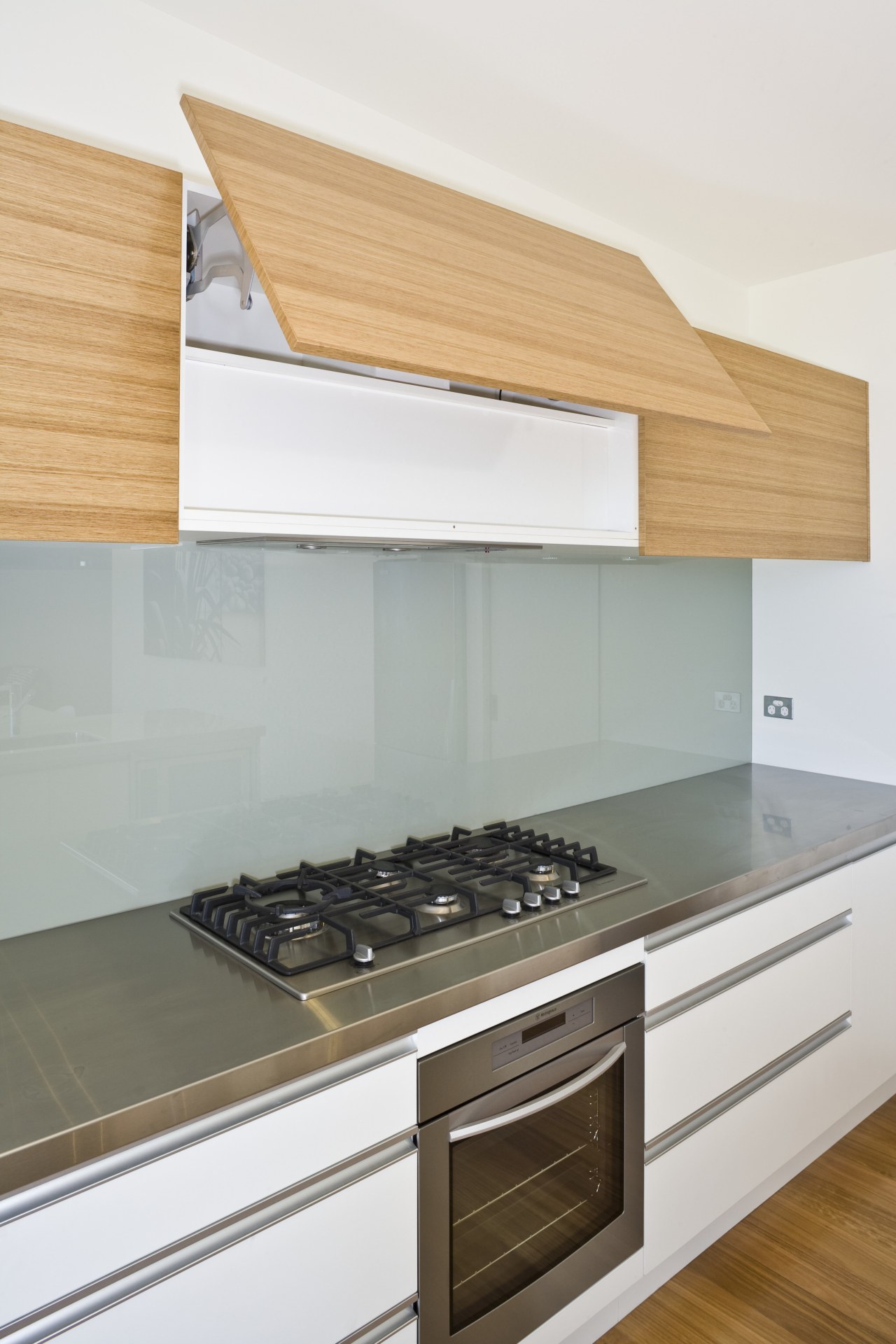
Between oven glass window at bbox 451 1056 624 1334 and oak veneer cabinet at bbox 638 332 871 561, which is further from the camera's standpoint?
oak veneer cabinet at bbox 638 332 871 561

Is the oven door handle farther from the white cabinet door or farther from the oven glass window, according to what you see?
the white cabinet door

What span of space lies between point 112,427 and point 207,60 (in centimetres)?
A: 85

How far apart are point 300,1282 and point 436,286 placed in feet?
5.06

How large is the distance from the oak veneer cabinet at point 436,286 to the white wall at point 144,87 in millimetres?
262

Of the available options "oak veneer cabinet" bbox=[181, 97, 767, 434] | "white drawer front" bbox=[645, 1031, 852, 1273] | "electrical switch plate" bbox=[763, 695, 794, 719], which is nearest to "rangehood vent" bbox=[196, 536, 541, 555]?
"oak veneer cabinet" bbox=[181, 97, 767, 434]

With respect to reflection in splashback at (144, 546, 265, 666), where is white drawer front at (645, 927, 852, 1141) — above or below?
below

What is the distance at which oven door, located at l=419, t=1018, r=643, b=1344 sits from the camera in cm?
151

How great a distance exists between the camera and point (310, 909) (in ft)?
5.81

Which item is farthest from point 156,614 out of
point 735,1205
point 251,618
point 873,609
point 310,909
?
point 873,609

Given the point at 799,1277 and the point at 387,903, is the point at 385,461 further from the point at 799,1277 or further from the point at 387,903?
the point at 799,1277

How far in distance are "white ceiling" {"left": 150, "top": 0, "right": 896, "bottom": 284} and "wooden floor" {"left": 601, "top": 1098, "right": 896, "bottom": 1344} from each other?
263cm

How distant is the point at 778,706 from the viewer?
3297 millimetres

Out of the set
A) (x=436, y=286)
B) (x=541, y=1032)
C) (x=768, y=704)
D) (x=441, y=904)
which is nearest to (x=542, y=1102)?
(x=541, y=1032)

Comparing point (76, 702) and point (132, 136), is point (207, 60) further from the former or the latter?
point (76, 702)
